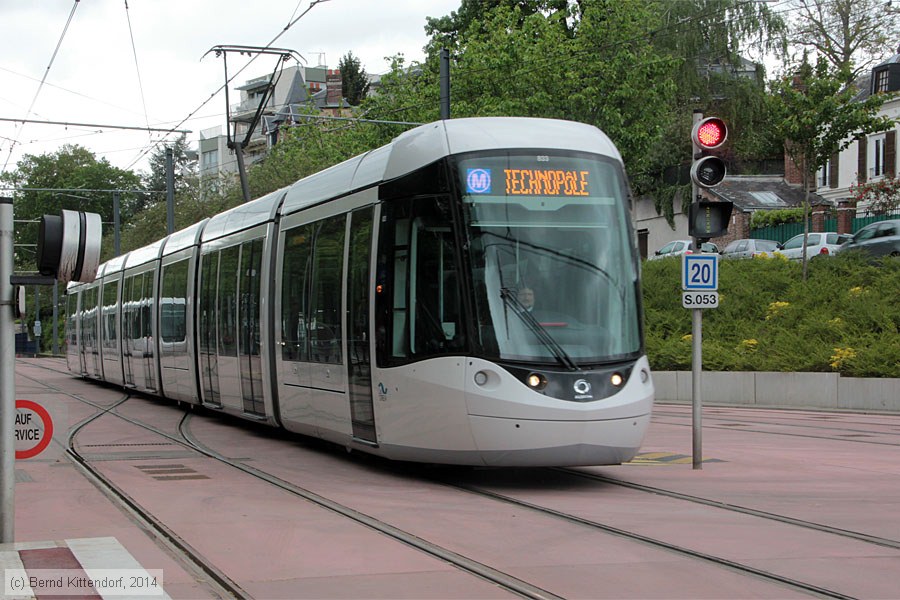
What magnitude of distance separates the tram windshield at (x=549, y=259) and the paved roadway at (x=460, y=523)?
133 centimetres

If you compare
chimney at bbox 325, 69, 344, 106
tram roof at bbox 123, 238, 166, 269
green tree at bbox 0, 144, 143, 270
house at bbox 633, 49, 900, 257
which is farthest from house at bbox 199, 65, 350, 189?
tram roof at bbox 123, 238, 166, 269

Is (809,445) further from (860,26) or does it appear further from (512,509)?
(860,26)

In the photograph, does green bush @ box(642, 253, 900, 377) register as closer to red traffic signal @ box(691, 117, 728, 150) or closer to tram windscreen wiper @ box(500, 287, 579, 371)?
red traffic signal @ box(691, 117, 728, 150)

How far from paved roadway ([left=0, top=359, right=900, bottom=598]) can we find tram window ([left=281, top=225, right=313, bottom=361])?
1.27 m

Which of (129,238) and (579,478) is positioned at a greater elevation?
(129,238)

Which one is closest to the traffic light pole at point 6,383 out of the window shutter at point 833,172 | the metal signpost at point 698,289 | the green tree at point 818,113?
the metal signpost at point 698,289

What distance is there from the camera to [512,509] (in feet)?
32.0

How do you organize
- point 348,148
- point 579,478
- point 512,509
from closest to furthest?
point 512,509, point 579,478, point 348,148

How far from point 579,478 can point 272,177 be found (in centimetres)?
4026

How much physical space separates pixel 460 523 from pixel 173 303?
13.5m

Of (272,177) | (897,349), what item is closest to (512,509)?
(897,349)

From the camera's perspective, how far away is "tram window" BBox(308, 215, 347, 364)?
12.8 meters

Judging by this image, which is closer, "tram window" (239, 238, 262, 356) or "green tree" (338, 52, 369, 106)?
"tram window" (239, 238, 262, 356)

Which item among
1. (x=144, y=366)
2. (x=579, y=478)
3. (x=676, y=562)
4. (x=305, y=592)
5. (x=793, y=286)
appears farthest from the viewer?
(x=793, y=286)
